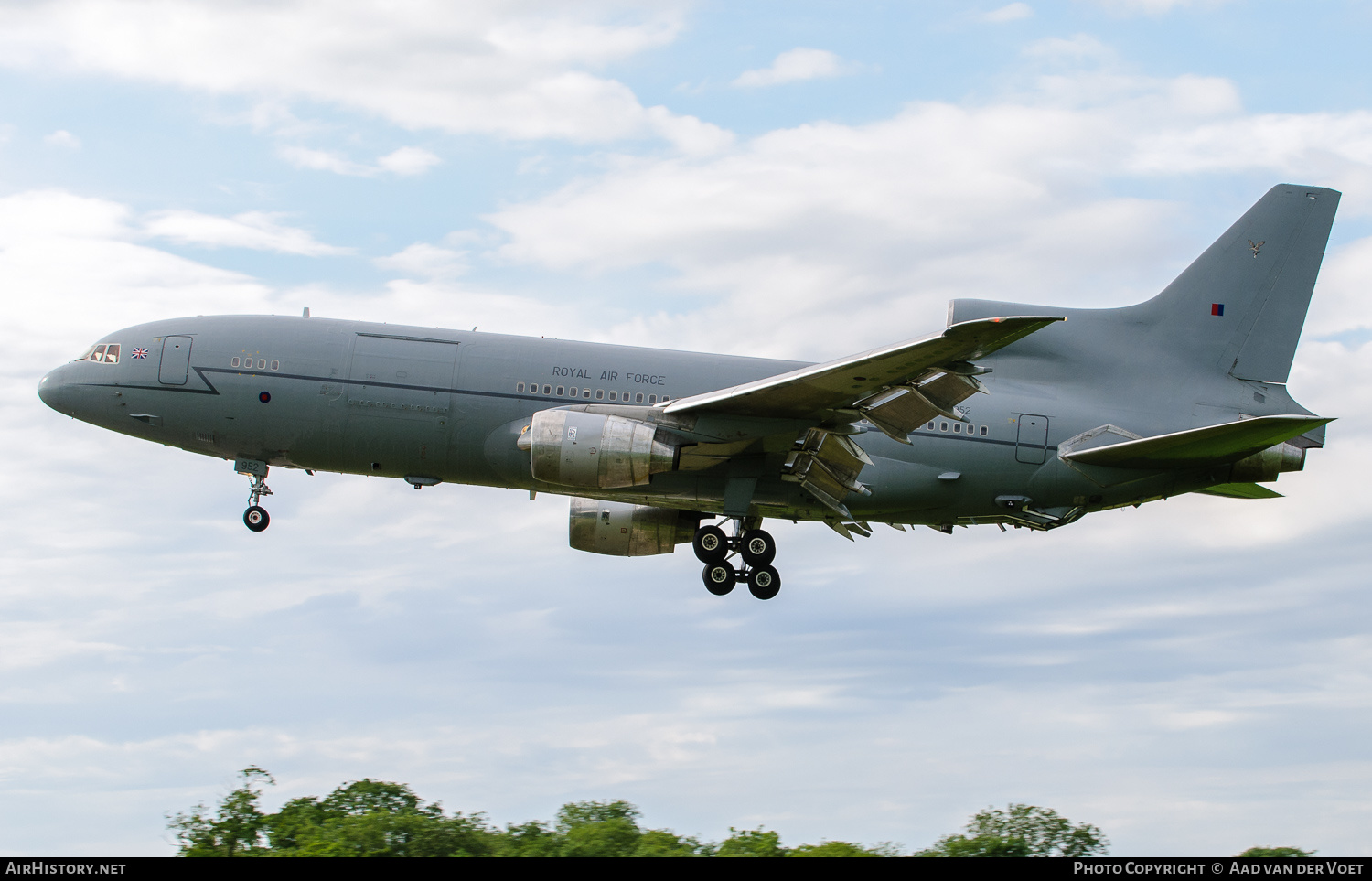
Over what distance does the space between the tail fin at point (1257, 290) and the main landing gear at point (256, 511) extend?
2155cm

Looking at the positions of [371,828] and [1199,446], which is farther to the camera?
[371,828]

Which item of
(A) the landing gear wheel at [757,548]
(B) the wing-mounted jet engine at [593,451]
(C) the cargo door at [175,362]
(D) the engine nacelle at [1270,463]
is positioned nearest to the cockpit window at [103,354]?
(C) the cargo door at [175,362]

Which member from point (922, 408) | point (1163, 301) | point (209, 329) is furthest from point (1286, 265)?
point (209, 329)

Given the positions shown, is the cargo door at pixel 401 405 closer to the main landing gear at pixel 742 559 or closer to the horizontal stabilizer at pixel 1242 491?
the main landing gear at pixel 742 559

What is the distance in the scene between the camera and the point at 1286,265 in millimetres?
28484

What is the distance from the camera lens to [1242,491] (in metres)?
29.0

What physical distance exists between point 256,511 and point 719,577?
1119 cm

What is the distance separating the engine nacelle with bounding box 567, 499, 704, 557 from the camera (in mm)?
30500

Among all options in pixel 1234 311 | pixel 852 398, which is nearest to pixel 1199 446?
pixel 1234 311

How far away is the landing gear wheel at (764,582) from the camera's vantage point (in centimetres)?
2809

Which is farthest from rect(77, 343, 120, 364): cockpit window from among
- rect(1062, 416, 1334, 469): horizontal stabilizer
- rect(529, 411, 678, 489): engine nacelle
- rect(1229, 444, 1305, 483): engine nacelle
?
rect(1229, 444, 1305, 483): engine nacelle

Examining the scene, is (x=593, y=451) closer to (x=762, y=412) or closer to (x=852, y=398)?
(x=762, y=412)

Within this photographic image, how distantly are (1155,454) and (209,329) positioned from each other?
21.5 meters
